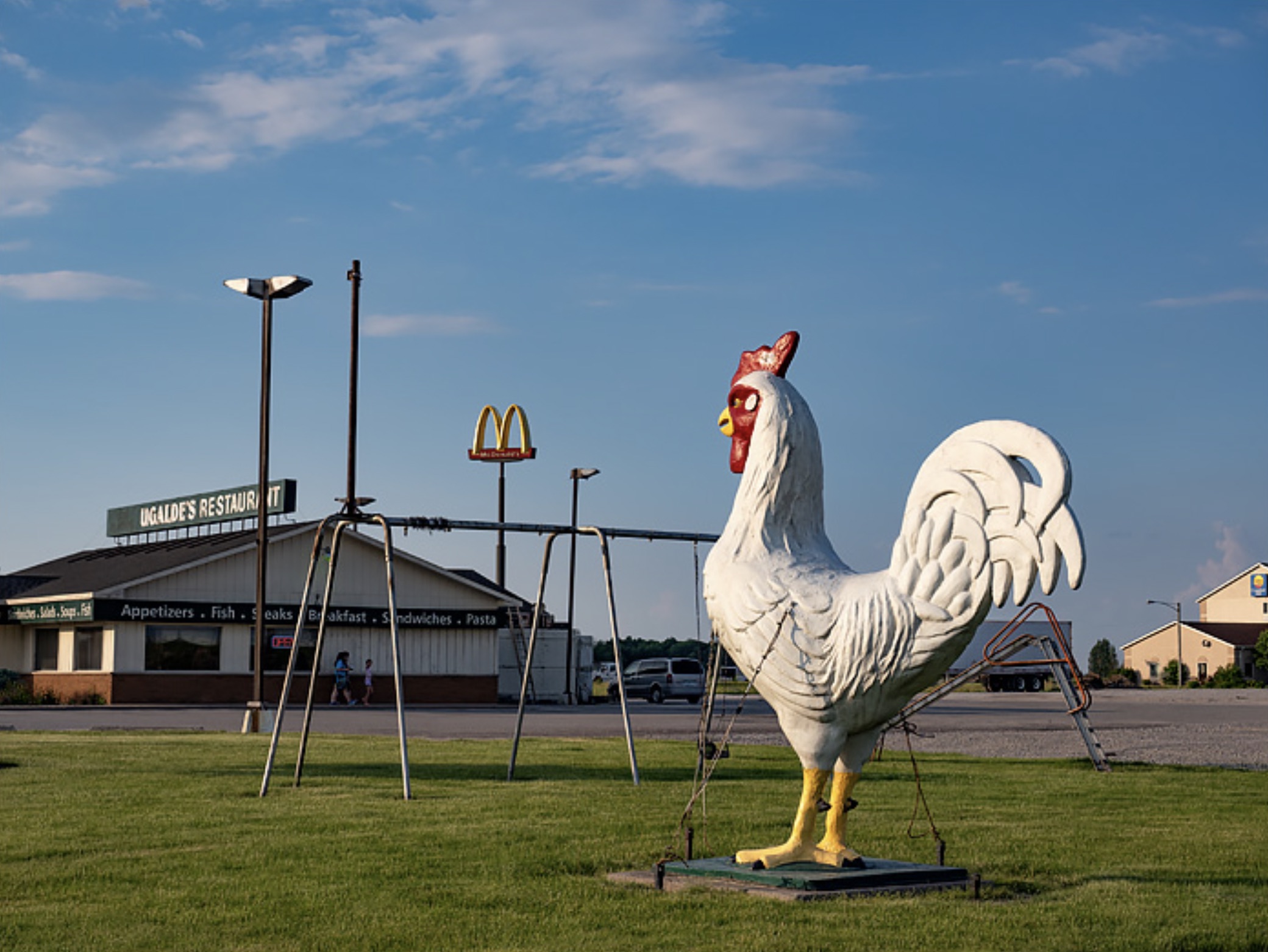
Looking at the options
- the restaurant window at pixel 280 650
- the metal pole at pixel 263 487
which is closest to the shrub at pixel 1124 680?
the restaurant window at pixel 280 650

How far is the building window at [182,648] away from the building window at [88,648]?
144cm

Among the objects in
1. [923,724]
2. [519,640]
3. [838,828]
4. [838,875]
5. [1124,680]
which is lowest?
[1124,680]

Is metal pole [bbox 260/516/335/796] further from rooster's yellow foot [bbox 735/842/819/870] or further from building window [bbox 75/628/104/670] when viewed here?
building window [bbox 75/628/104/670]

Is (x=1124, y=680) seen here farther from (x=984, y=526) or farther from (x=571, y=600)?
(x=984, y=526)

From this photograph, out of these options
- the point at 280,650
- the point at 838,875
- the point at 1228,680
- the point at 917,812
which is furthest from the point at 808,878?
the point at 1228,680

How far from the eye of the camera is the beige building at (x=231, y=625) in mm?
42500

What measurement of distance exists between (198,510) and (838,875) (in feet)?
154

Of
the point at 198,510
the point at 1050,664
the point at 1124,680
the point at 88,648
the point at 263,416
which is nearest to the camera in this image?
the point at 1050,664

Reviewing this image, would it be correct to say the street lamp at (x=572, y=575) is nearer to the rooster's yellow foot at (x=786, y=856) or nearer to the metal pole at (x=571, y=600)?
the metal pole at (x=571, y=600)

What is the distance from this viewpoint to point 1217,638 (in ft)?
294

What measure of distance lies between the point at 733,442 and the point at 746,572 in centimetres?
95

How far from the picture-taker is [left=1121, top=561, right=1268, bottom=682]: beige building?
3492 inches

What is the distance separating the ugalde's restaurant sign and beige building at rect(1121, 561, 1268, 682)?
5613cm

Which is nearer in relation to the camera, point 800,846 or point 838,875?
point 838,875
